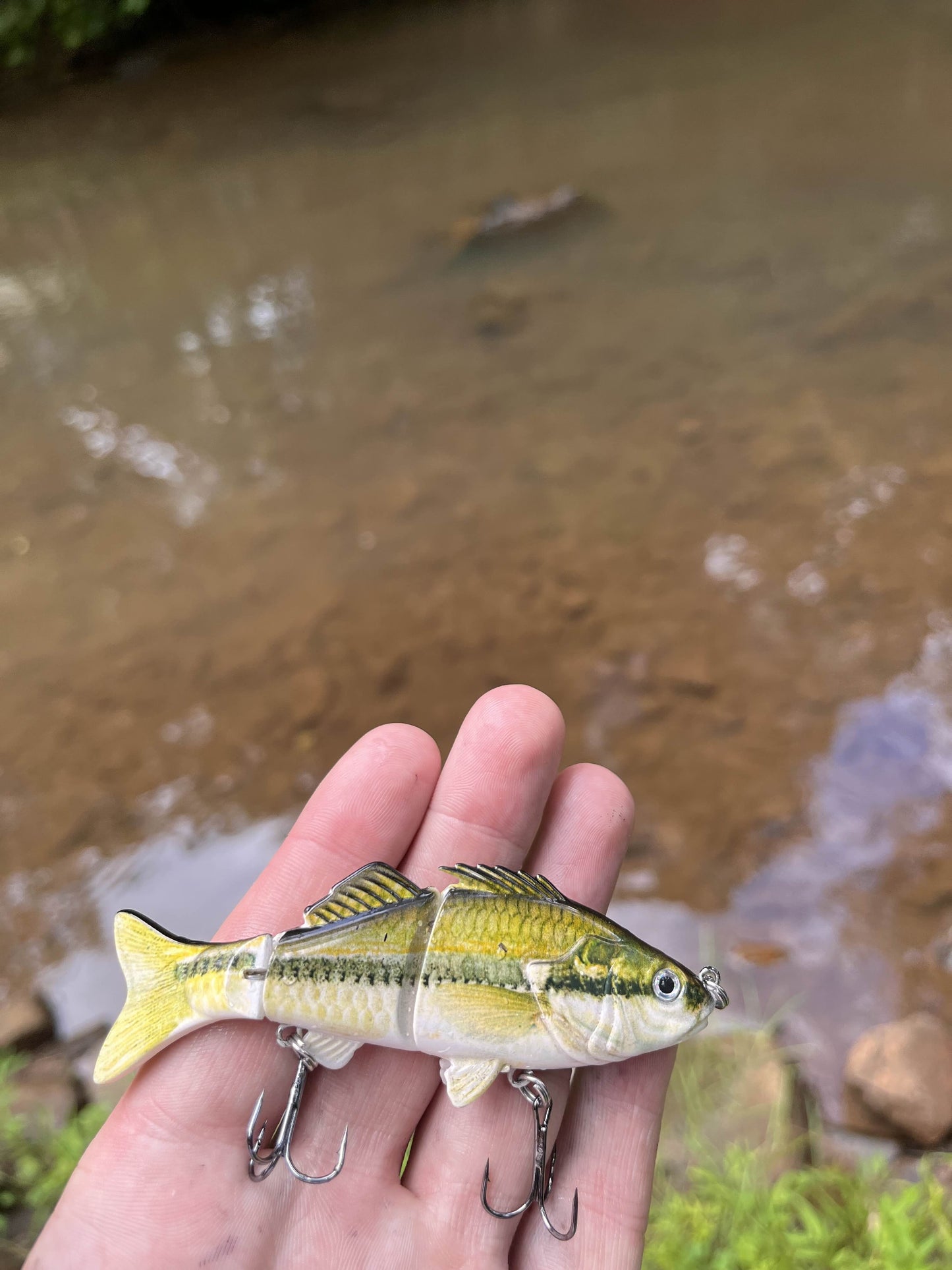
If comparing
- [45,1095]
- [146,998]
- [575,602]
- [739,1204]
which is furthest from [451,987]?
[575,602]

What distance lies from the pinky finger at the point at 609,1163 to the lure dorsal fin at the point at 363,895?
0.79m

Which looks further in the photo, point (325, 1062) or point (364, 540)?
point (364, 540)

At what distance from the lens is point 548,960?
2.22 m

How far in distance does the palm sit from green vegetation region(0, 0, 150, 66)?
19.7 m

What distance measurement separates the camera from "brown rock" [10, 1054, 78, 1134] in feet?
11.3

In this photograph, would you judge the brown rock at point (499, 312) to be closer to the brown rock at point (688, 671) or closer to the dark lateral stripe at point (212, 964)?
the brown rock at point (688, 671)

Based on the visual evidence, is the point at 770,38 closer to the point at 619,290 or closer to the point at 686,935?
the point at 619,290

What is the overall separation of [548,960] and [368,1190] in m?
0.83

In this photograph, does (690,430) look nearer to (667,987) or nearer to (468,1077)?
(667,987)

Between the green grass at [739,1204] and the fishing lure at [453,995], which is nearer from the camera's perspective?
the fishing lure at [453,995]

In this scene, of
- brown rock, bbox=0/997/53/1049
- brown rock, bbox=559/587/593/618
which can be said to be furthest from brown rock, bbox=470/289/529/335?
brown rock, bbox=0/997/53/1049

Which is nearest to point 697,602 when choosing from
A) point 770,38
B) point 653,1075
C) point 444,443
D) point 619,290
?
point 444,443

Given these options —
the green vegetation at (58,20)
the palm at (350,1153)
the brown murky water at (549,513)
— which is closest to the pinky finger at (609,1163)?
the palm at (350,1153)

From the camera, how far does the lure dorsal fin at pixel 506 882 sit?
2.33 meters
